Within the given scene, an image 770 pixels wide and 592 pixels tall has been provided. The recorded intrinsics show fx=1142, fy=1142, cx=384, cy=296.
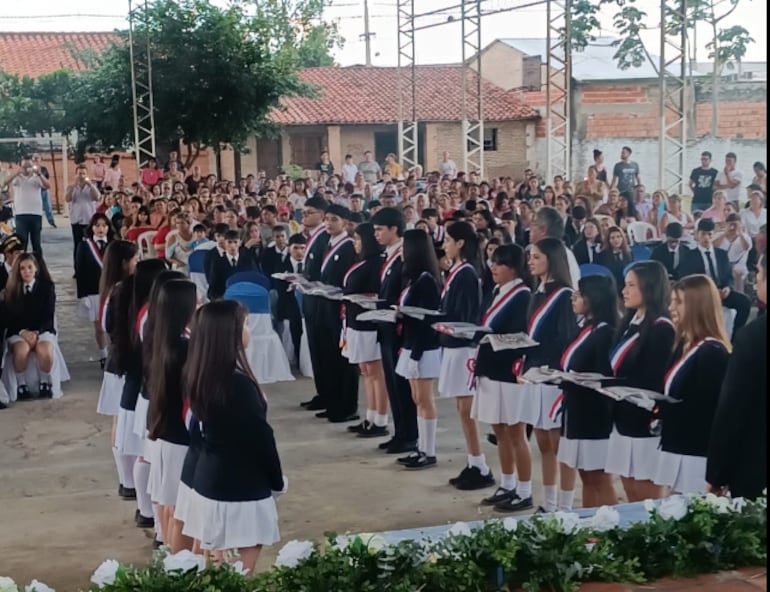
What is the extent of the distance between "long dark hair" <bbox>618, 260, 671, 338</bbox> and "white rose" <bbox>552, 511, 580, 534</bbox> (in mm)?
1906

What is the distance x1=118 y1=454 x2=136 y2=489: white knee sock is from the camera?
7.20 m

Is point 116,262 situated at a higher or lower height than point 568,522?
higher

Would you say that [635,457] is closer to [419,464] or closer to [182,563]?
[419,464]

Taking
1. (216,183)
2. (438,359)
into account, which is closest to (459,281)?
(438,359)

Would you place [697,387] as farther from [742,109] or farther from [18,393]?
[742,109]

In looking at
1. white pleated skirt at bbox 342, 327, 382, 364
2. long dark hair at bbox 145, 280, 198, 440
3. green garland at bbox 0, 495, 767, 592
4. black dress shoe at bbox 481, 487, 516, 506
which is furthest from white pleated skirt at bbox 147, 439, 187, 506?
white pleated skirt at bbox 342, 327, 382, 364

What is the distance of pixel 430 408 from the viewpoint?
8.13 metres

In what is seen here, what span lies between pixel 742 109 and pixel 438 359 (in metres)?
20.1

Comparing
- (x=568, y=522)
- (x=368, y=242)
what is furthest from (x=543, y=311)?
(x=568, y=522)

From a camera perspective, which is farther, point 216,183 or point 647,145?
point 647,145

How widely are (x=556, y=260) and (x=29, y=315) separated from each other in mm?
5844

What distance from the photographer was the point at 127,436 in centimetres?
663

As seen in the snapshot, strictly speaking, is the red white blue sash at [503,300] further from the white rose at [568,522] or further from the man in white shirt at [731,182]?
the man in white shirt at [731,182]

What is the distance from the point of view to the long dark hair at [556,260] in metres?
6.71
